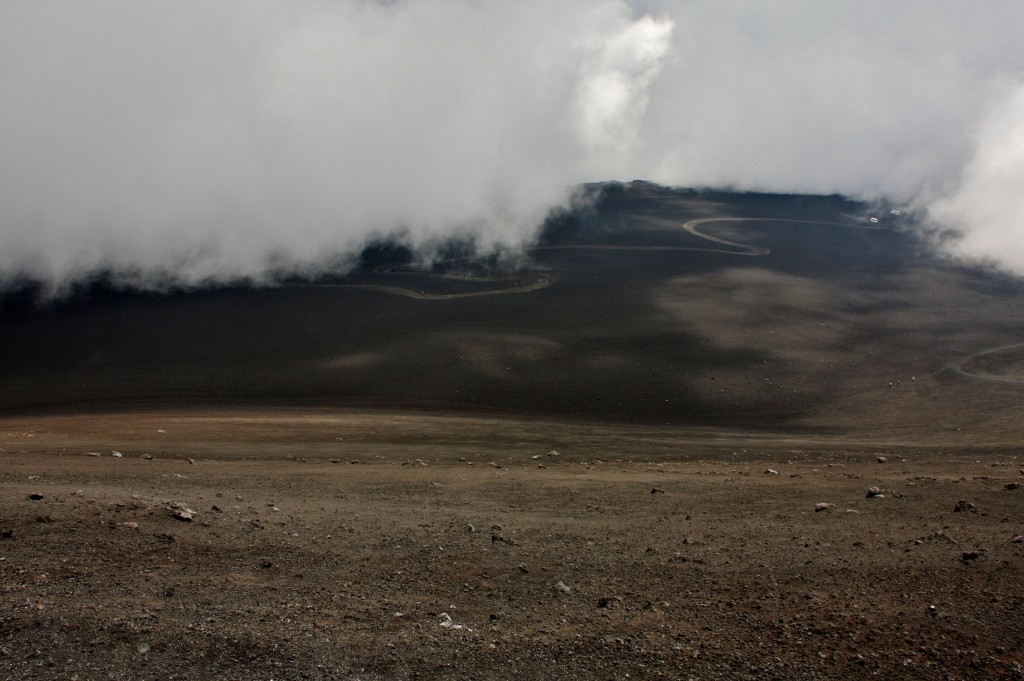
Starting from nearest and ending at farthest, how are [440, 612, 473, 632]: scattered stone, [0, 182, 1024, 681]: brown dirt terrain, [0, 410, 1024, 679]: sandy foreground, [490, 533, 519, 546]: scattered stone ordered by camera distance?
[0, 410, 1024, 679]: sandy foreground
[0, 182, 1024, 681]: brown dirt terrain
[440, 612, 473, 632]: scattered stone
[490, 533, 519, 546]: scattered stone

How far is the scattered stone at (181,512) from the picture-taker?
8117 mm

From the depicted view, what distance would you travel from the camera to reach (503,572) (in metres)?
7.32

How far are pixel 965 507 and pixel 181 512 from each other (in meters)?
8.85

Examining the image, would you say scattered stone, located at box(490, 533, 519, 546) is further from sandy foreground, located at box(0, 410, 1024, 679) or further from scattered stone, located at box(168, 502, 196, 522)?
scattered stone, located at box(168, 502, 196, 522)

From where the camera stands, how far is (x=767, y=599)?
6801mm

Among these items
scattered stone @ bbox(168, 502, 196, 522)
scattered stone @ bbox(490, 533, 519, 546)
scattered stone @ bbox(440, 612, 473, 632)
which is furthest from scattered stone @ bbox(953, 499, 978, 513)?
scattered stone @ bbox(168, 502, 196, 522)

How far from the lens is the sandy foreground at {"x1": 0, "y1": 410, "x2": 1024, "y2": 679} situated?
225 inches

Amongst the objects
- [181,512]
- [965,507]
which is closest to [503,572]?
[181,512]

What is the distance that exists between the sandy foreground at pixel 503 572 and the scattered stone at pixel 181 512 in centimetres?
2

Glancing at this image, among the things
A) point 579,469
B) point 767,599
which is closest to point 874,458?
point 579,469

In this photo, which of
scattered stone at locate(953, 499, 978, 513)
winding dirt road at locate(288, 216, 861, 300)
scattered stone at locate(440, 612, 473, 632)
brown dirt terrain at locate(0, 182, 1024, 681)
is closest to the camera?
brown dirt terrain at locate(0, 182, 1024, 681)

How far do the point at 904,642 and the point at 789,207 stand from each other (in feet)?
185

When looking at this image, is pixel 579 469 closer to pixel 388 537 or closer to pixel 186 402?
pixel 388 537

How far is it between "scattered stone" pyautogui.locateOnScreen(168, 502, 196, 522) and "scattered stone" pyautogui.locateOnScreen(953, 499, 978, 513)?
8.59 metres
